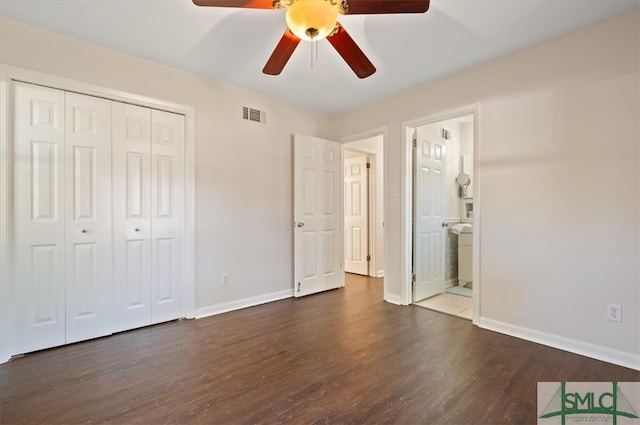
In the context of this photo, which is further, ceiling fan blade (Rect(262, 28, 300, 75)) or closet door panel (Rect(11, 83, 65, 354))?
closet door panel (Rect(11, 83, 65, 354))

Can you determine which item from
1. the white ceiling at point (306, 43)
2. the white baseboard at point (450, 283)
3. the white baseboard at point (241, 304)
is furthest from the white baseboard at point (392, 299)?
the white ceiling at point (306, 43)

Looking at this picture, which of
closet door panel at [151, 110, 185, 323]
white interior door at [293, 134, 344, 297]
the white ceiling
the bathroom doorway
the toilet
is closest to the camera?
the white ceiling

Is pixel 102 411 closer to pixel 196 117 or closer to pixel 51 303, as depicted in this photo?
pixel 51 303

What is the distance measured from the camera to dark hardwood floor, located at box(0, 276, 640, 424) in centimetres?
158

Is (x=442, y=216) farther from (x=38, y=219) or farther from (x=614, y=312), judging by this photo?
(x=38, y=219)

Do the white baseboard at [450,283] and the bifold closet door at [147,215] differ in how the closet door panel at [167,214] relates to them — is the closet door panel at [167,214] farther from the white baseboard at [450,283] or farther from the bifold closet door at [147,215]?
the white baseboard at [450,283]

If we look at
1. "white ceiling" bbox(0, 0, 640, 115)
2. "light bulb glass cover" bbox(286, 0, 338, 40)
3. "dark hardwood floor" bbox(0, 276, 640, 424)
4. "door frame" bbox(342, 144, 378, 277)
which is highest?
"white ceiling" bbox(0, 0, 640, 115)

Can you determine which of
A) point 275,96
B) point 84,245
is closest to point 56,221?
point 84,245

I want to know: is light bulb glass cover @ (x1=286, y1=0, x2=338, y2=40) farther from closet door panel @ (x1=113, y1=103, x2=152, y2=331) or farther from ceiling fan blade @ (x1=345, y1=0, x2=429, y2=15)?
closet door panel @ (x1=113, y1=103, x2=152, y2=331)

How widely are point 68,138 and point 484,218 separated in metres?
3.64

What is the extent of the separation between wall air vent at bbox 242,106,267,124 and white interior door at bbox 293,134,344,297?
1.48 feet

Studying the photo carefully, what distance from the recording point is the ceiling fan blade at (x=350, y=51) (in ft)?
5.76

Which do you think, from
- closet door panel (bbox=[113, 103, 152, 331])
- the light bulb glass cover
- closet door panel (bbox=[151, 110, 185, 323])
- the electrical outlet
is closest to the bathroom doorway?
the electrical outlet

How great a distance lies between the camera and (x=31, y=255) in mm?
2266
